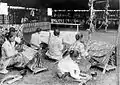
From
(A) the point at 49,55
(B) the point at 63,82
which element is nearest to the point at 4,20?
(A) the point at 49,55

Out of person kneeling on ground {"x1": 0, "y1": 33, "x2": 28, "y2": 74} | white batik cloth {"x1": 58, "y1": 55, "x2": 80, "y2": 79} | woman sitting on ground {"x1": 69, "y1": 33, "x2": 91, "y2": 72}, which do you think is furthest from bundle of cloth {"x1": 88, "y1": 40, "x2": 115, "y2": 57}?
person kneeling on ground {"x1": 0, "y1": 33, "x2": 28, "y2": 74}

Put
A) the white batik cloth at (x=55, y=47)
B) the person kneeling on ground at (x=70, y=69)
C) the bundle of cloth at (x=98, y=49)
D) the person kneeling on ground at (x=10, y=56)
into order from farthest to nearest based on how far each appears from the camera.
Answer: the white batik cloth at (x=55, y=47), the bundle of cloth at (x=98, y=49), the person kneeling on ground at (x=10, y=56), the person kneeling on ground at (x=70, y=69)

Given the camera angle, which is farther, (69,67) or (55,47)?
(55,47)

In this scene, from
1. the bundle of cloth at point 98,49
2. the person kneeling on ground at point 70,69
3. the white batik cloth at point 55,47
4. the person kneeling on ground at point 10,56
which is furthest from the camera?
the white batik cloth at point 55,47

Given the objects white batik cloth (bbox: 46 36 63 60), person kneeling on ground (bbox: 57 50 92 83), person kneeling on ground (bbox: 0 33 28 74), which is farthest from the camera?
white batik cloth (bbox: 46 36 63 60)

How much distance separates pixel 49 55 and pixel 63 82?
1.42 m

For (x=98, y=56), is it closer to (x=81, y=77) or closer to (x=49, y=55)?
(x=81, y=77)

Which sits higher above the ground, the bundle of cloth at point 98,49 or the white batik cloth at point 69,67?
the bundle of cloth at point 98,49

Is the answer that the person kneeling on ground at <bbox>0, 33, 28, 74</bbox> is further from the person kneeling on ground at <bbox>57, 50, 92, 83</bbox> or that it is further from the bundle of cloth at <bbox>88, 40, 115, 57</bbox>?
the bundle of cloth at <bbox>88, 40, 115, 57</bbox>

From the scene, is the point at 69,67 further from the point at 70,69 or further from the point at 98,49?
the point at 98,49

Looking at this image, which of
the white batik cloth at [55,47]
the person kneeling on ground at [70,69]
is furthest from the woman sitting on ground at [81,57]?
the white batik cloth at [55,47]

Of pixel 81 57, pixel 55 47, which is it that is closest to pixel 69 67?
pixel 81 57

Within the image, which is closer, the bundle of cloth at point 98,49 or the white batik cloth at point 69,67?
the white batik cloth at point 69,67

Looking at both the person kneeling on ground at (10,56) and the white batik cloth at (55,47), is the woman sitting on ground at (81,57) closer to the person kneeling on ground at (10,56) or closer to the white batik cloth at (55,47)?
the white batik cloth at (55,47)
